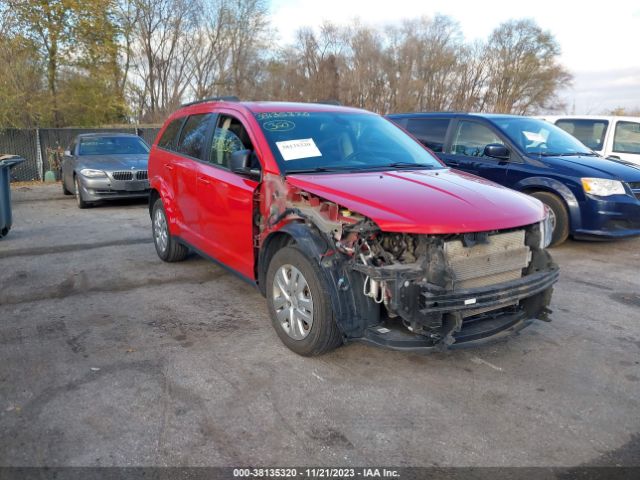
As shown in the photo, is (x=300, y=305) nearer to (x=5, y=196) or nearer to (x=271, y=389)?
(x=271, y=389)

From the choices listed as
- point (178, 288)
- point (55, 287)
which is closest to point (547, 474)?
point (178, 288)

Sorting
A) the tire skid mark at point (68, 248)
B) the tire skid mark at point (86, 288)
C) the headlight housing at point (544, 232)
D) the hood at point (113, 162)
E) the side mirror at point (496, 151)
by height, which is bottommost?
the tire skid mark at point (68, 248)

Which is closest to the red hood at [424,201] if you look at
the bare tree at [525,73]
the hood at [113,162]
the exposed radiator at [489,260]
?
the exposed radiator at [489,260]

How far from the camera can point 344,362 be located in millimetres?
3592

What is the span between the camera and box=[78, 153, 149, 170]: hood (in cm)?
1076

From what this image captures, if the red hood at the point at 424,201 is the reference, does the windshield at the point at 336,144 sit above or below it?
above

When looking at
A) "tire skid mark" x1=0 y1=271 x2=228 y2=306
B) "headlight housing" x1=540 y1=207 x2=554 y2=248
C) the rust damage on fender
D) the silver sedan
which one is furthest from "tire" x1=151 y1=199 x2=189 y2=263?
the silver sedan

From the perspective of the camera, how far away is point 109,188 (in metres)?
10.6

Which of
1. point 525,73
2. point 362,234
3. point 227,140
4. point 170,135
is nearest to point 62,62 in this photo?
point 170,135

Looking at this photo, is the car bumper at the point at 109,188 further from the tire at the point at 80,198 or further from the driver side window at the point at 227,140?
the driver side window at the point at 227,140

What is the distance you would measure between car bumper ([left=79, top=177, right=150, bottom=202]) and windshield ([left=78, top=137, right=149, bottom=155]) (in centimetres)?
143

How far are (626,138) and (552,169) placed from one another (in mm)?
4280

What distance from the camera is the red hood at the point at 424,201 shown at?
9.92ft

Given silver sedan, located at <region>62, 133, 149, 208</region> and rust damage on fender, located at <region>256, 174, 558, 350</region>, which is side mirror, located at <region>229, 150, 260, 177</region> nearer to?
rust damage on fender, located at <region>256, 174, 558, 350</region>
